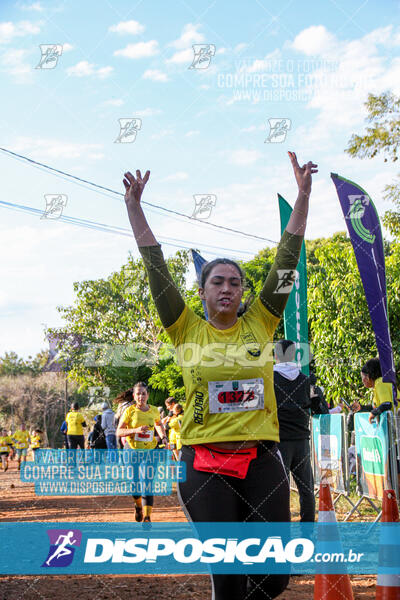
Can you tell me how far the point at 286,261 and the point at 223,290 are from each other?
0.32 meters

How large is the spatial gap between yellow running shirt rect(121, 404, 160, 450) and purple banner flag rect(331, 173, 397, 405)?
10.2 ft

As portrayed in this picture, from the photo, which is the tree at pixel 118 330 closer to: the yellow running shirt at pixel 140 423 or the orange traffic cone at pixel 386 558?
the yellow running shirt at pixel 140 423

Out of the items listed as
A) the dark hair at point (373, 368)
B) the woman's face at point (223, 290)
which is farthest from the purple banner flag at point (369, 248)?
the woman's face at point (223, 290)

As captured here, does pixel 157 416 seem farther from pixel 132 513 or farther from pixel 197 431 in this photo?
pixel 197 431

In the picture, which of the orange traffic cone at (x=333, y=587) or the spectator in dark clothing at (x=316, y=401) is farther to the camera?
the spectator in dark clothing at (x=316, y=401)

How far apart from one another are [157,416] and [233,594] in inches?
232

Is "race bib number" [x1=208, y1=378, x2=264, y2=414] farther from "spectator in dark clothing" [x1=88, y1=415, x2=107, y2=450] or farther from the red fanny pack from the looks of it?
"spectator in dark clothing" [x1=88, y1=415, x2=107, y2=450]

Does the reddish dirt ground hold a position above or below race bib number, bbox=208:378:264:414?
below

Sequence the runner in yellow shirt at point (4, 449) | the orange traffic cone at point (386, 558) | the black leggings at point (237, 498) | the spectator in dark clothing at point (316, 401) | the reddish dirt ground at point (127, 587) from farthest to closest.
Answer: the runner in yellow shirt at point (4, 449), the spectator in dark clothing at point (316, 401), the reddish dirt ground at point (127, 587), the orange traffic cone at point (386, 558), the black leggings at point (237, 498)

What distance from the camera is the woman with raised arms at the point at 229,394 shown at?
2.50m

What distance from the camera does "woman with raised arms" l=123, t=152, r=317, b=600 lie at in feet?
8.21

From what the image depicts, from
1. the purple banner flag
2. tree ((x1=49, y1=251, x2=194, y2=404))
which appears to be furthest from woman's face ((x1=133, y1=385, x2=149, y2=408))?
tree ((x1=49, y1=251, x2=194, y2=404))

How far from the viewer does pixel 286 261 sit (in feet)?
9.09

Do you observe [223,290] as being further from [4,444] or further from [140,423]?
[4,444]
